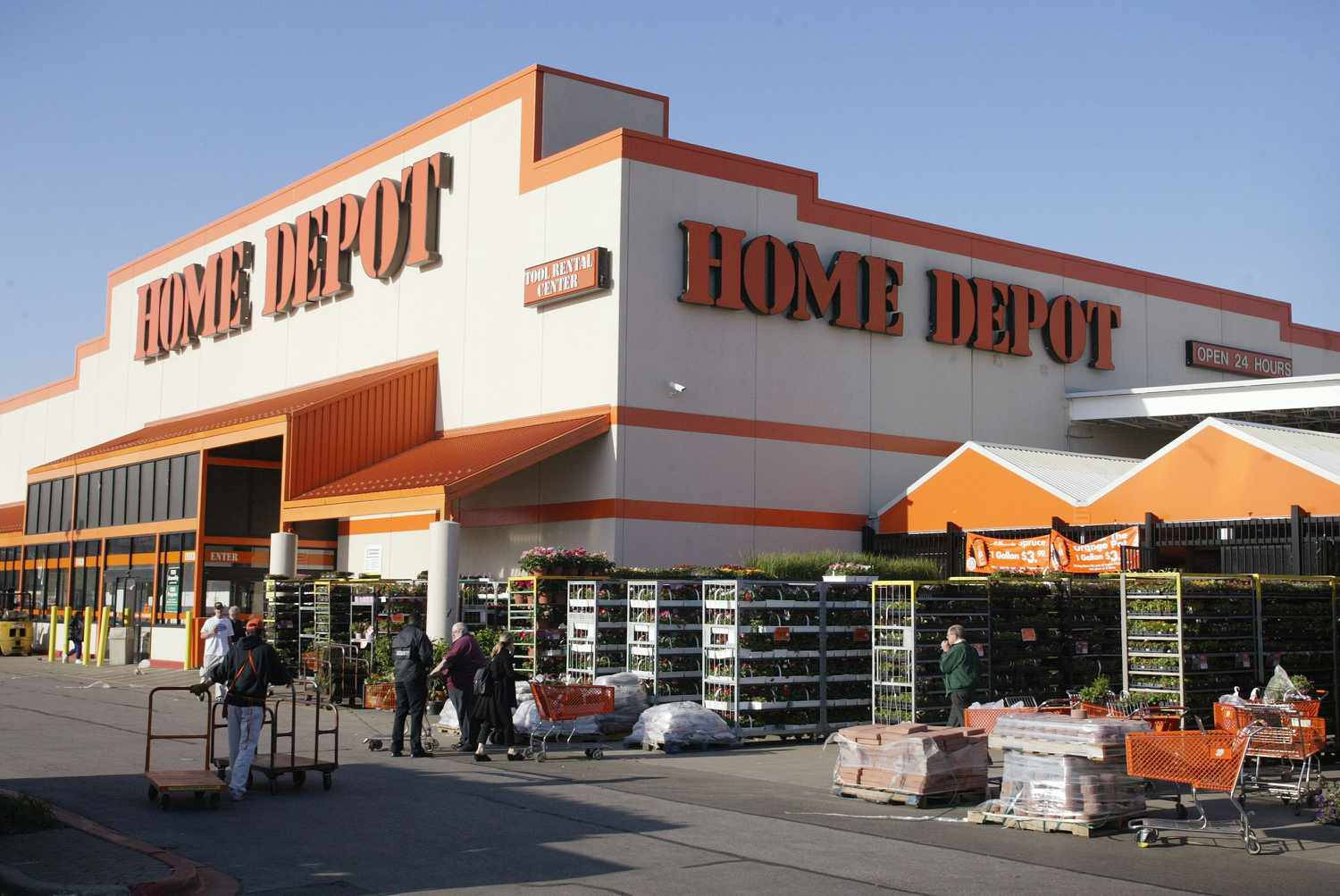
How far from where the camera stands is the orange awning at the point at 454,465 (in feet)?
92.9

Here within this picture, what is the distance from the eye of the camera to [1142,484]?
29250mm

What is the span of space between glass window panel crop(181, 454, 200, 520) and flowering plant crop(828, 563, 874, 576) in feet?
64.7

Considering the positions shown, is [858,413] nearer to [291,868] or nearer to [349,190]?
[349,190]

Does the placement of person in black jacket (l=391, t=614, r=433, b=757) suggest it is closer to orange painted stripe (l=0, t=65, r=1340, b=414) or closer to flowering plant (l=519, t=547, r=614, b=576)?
flowering plant (l=519, t=547, r=614, b=576)

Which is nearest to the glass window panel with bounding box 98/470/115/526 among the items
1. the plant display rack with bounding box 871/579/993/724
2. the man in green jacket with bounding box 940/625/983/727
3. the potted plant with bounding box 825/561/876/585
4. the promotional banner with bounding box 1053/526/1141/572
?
the potted plant with bounding box 825/561/876/585

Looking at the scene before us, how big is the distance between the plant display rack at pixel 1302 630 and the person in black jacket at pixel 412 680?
1170cm

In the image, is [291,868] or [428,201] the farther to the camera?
[428,201]

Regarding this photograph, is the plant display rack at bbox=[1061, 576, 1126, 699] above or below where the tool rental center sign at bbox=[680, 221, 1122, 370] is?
below

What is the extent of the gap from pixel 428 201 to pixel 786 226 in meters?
10.0

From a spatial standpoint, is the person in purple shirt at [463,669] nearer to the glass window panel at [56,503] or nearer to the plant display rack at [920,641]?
the plant display rack at [920,641]

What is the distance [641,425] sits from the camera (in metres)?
30.0

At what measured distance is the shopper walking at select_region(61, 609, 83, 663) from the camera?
137 feet

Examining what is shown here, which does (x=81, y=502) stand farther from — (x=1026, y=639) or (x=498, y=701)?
(x=1026, y=639)

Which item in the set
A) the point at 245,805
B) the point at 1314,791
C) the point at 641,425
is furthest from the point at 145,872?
the point at 641,425
